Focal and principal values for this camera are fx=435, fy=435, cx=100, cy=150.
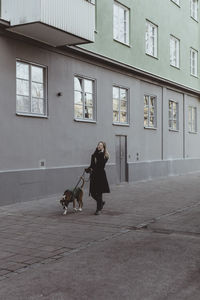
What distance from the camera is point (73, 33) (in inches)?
527

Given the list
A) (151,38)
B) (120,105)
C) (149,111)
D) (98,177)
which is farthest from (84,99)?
(151,38)

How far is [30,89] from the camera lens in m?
13.7

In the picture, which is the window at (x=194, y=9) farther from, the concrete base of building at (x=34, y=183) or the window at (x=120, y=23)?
the concrete base of building at (x=34, y=183)

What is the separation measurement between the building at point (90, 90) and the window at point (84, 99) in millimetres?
38

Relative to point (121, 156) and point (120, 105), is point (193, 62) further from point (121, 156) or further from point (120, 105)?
point (121, 156)

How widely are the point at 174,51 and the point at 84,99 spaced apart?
10.4 m

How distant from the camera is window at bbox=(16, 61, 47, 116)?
13352mm

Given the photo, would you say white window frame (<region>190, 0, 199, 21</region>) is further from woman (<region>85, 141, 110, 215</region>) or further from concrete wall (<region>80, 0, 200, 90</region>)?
woman (<region>85, 141, 110, 215</region>)

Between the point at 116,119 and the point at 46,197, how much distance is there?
19.9 feet

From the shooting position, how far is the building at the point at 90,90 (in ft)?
42.0

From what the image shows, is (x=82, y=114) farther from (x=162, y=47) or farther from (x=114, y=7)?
(x=162, y=47)

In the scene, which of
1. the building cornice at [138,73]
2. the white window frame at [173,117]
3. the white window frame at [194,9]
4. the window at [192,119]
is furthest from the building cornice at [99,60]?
the white window frame at [194,9]

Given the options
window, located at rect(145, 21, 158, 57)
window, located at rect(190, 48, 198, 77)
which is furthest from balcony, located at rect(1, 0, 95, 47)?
window, located at rect(190, 48, 198, 77)

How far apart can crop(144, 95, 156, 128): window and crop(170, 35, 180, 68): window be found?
336cm
